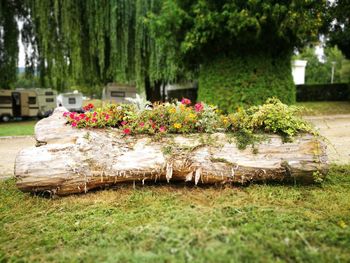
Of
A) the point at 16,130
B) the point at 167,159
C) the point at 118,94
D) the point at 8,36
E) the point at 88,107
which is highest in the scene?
the point at 8,36

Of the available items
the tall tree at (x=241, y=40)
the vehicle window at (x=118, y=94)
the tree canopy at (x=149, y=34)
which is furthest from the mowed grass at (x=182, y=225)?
the vehicle window at (x=118, y=94)

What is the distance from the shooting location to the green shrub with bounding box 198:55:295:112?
10789mm

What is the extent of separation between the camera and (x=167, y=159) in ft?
13.6

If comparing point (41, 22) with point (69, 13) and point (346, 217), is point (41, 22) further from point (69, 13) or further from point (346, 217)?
point (346, 217)

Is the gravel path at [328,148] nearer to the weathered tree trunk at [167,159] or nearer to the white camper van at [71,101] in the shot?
the weathered tree trunk at [167,159]

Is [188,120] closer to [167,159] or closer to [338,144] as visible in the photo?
[167,159]

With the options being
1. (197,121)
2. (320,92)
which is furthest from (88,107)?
(320,92)

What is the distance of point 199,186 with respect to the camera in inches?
171

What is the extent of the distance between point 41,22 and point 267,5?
9537 millimetres

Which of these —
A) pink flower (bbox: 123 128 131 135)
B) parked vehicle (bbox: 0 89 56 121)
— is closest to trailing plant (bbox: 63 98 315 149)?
pink flower (bbox: 123 128 131 135)

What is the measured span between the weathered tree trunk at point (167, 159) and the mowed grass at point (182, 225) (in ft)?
0.59

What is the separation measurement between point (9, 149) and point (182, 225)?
7.17 meters

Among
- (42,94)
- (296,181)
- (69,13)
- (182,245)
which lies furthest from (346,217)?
(42,94)

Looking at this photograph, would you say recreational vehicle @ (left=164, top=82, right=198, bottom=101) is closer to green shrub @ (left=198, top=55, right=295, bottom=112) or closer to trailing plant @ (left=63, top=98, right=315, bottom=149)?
green shrub @ (left=198, top=55, right=295, bottom=112)
